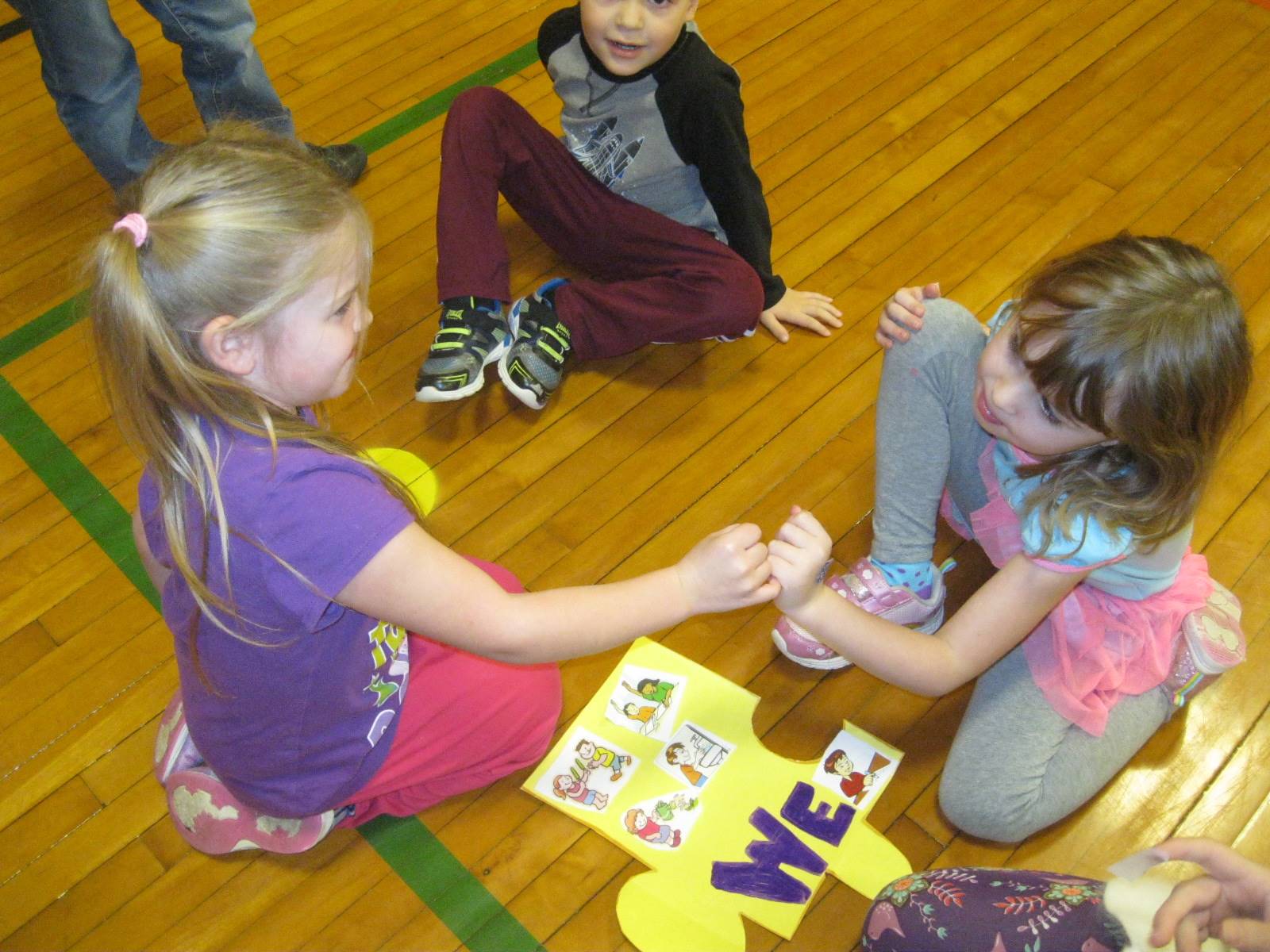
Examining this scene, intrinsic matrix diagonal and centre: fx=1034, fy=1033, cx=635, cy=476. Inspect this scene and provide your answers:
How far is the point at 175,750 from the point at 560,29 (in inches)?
61.9

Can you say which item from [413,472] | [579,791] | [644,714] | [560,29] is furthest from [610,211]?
[579,791]

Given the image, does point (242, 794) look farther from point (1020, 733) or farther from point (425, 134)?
point (425, 134)

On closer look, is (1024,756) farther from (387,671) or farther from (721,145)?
(721,145)

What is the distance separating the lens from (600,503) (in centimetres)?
198

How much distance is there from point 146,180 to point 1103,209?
2.11m

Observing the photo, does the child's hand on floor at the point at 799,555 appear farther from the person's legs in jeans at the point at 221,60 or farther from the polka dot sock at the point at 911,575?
the person's legs in jeans at the point at 221,60

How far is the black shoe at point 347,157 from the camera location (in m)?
2.47

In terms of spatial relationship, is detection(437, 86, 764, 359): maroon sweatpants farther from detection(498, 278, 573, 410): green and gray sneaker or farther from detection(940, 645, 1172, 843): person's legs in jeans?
detection(940, 645, 1172, 843): person's legs in jeans

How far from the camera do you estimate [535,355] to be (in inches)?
81.4

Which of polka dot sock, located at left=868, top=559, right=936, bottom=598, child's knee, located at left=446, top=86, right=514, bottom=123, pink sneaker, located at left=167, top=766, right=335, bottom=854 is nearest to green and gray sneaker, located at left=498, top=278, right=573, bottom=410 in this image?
child's knee, located at left=446, top=86, right=514, bottom=123

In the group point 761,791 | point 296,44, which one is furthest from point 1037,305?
point 296,44

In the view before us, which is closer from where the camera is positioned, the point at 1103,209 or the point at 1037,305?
the point at 1037,305

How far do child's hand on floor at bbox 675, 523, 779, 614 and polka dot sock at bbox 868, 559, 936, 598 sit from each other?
1.56 feet

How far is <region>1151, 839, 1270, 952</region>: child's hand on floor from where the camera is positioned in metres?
1.09
